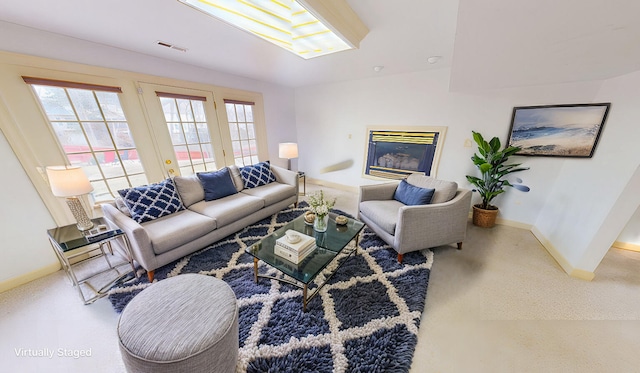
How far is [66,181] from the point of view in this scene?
1481 mm

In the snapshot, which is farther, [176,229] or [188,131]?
[188,131]

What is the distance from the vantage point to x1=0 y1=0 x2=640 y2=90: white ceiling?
1.07 m

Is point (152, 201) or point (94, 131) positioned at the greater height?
point (94, 131)

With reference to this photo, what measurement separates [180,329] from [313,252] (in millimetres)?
934

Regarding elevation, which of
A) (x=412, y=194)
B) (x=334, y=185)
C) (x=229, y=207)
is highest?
(x=412, y=194)

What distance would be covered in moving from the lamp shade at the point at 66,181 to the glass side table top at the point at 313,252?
142 centimetres

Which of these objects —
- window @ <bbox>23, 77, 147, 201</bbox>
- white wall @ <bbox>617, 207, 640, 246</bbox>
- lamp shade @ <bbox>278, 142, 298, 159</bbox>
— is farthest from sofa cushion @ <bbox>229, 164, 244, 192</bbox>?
white wall @ <bbox>617, 207, 640, 246</bbox>

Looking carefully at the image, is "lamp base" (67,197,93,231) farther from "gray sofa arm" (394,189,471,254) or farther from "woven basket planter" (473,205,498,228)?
"woven basket planter" (473,205,498,228)

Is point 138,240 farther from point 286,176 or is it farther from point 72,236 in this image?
point 286,176

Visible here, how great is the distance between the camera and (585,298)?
5.22 ft

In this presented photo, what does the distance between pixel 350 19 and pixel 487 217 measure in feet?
9.69

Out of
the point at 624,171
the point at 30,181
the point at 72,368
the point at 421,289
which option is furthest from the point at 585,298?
the point at 30,181

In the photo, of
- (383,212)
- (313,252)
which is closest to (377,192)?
(383,212)

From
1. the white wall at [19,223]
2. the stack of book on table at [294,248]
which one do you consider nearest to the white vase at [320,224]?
the stack of book on table at [294,248]
